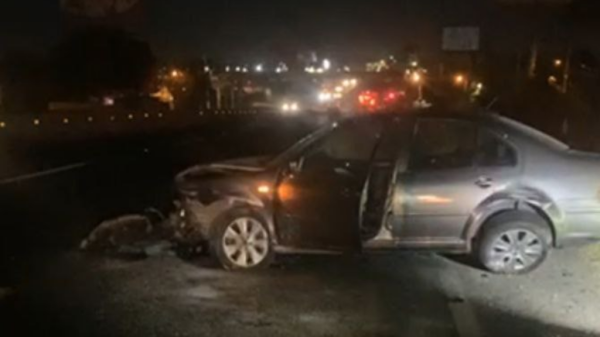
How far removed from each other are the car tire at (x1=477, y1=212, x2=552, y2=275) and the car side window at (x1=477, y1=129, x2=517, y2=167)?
50 cm

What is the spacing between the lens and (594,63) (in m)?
31.8

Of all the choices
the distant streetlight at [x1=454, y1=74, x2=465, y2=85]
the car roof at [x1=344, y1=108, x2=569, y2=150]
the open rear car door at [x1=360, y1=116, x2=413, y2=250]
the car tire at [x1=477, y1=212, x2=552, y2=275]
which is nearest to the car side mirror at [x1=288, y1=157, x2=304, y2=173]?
the open rear car door at [x1=360, y1=116, x2=413, y2=250]

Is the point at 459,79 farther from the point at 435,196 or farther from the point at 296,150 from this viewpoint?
the point at 435,196

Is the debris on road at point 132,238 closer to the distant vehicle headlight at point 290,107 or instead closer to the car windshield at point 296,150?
the car windshield at point 296,150

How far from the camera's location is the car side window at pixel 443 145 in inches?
372

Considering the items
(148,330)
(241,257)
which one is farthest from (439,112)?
(148,330)

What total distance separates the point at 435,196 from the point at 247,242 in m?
1.88

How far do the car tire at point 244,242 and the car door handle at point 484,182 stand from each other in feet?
6.79

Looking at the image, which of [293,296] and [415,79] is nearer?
[293,296]

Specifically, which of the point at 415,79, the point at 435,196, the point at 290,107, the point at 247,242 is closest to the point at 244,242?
the point at 247,242

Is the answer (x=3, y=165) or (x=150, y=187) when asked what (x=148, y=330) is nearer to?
(x=150, y=187)

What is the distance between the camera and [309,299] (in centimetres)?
842

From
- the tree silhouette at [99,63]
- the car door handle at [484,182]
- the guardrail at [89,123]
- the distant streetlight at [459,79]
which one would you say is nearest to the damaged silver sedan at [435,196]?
the car door handle at [484,182]

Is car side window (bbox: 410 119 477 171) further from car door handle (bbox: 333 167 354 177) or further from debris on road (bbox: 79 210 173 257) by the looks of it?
debris on road (bbox: 79 210 173 257)
